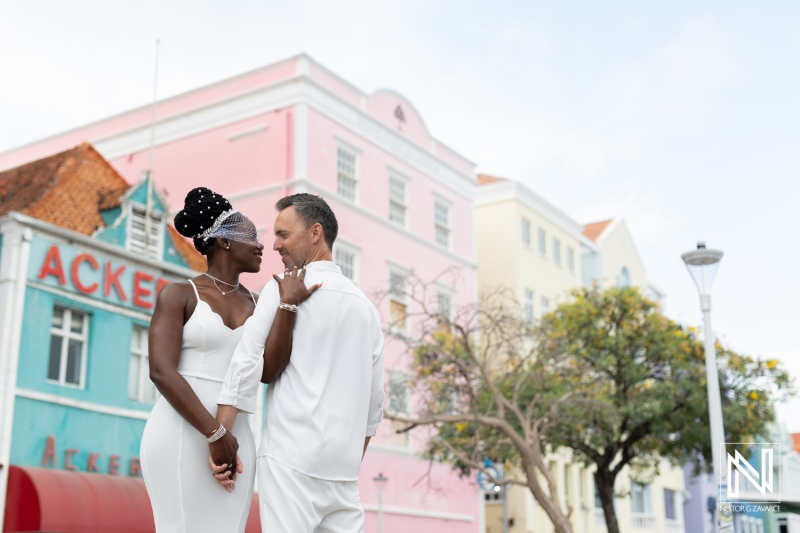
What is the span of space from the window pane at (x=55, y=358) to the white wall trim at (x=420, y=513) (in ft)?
31.7

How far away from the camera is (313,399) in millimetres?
3799

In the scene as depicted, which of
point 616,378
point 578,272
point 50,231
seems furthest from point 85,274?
point 578,272

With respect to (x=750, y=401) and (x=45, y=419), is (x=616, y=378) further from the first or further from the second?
(x=45, y=419)

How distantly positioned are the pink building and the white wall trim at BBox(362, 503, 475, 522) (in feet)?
0.12

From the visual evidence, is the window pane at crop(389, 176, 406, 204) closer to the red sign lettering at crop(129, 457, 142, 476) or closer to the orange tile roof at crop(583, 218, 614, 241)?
the red sign lettering at crop(129, 457, 142, 476)

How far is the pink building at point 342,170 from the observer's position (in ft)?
86.0

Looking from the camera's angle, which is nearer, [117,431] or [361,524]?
[361,524]

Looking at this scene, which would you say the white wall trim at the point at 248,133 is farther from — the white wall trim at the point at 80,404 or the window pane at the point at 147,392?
the white wall trim at the point at 80,404

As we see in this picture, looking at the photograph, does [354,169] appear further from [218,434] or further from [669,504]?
[669,504]

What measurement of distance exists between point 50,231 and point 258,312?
51.1 feet

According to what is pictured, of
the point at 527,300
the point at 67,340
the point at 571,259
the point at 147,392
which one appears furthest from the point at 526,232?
the point at 67,340

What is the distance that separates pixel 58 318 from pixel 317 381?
1584 cm

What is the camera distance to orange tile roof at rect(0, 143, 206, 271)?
66.3 ft
